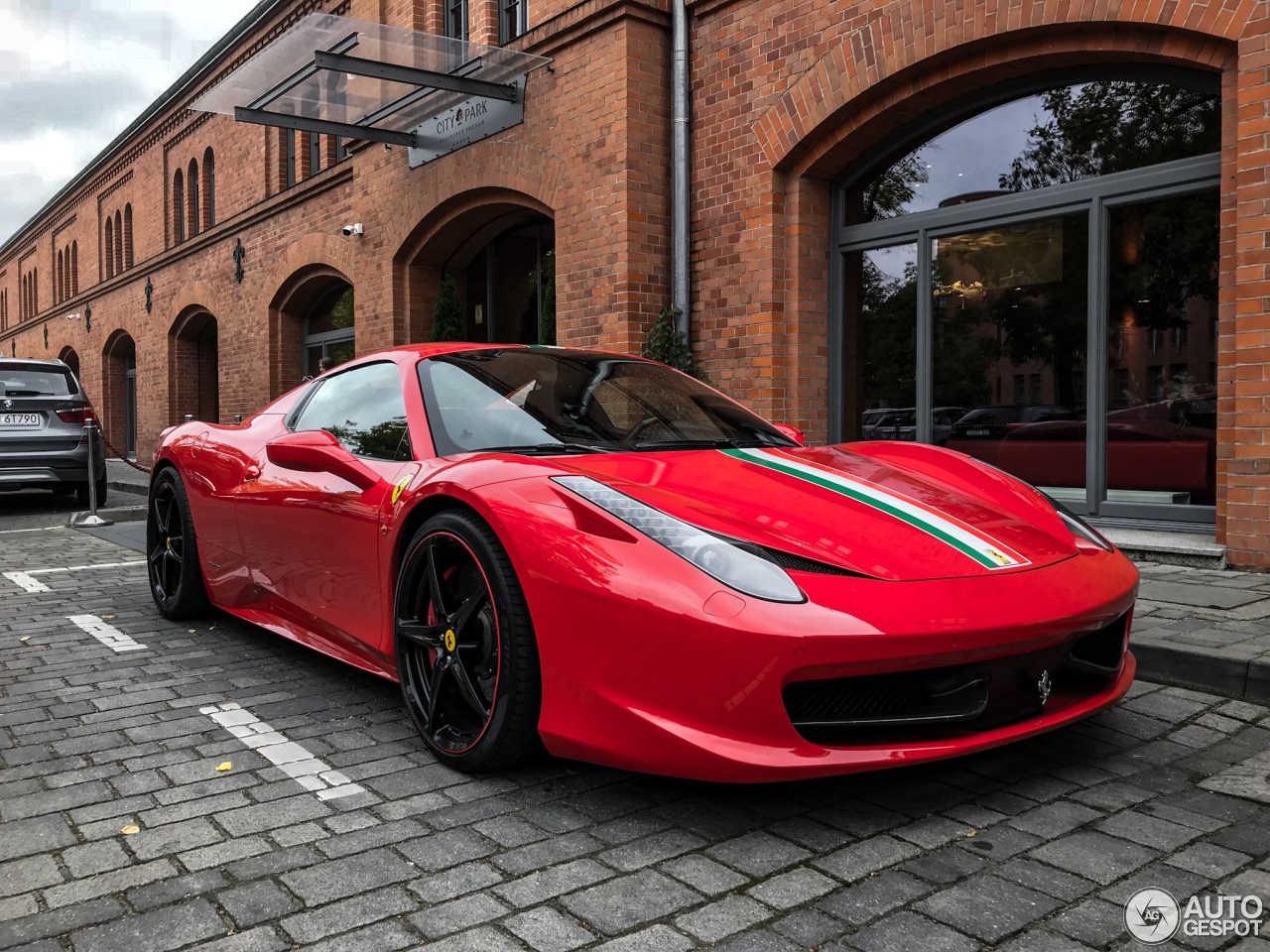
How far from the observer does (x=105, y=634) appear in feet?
15.3

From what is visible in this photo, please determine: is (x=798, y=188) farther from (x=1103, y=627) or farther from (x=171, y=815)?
(x=171, y=815)

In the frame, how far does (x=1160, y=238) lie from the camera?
20.7 ft

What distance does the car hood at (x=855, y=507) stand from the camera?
7.97ft

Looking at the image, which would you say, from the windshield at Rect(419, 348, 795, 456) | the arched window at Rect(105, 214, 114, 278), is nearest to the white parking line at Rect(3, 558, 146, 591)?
the windshield at Rect(419, 348, 795, 456)

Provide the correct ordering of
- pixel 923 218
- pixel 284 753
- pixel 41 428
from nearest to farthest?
1. pixel 284 753
2. pixel 923 218
3. pixel 41 428

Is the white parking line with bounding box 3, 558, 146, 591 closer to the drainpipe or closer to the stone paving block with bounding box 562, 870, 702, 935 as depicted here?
the drainpipe

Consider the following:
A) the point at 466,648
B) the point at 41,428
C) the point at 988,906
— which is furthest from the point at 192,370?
the point at 988,906

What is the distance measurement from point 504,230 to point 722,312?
4413mm

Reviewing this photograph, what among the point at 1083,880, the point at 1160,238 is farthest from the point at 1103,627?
the point at 1160,238

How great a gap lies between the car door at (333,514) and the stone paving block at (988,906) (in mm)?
1867

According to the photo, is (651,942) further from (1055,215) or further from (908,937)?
(1055,215)

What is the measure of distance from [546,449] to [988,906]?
5.62ft

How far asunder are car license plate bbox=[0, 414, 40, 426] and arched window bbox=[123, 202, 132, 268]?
14502 millimetres

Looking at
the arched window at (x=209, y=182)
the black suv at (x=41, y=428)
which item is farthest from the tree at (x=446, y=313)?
the arched window at (x=209, y=182)
